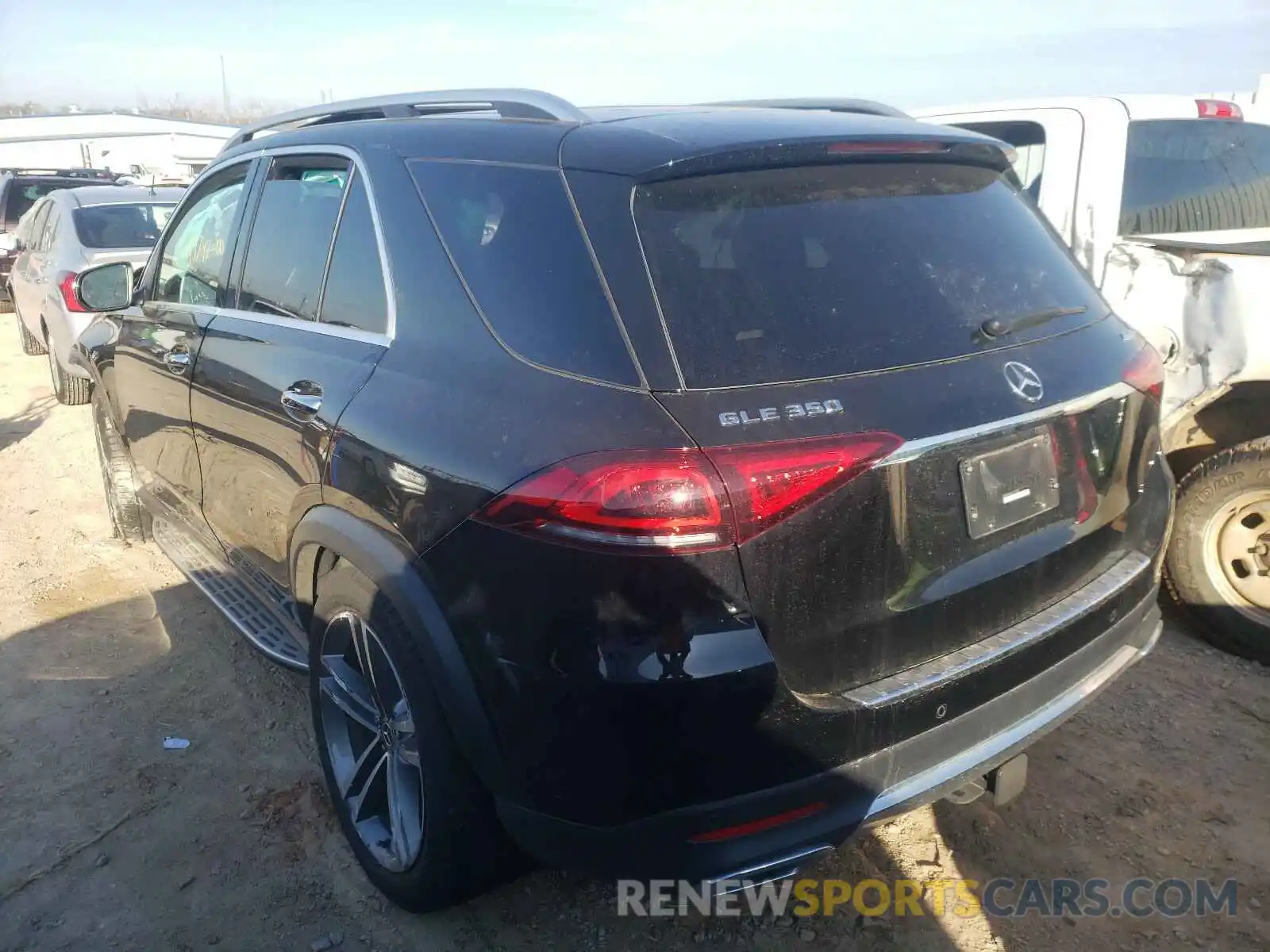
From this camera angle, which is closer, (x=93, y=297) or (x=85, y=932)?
(x=85, y=932)

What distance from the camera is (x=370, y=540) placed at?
2361 mm

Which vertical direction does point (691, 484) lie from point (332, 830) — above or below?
above

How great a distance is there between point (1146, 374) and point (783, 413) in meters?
1.22

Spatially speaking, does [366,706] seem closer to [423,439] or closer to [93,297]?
[423,439]

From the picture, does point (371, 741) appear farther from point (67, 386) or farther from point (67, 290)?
point (67, 386)

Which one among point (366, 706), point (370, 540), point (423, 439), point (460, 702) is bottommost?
point (366, 706)

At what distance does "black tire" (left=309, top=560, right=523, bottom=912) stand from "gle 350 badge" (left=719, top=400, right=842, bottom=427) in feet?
2.94

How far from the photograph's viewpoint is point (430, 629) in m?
2.14

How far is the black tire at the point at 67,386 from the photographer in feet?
26.5

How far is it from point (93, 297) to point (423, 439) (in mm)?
2905

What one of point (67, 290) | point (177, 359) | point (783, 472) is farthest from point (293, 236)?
point (67, 290)

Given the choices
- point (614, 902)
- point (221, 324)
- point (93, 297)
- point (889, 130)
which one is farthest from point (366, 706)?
point (93, 297)

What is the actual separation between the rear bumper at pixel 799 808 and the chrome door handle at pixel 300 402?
3.89 ft

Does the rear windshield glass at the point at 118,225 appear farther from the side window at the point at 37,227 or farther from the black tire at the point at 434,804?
the black tire at the point at 434,804
